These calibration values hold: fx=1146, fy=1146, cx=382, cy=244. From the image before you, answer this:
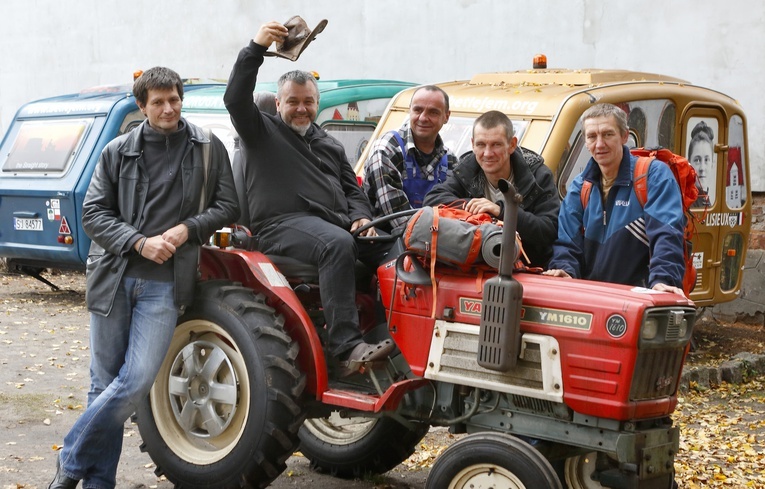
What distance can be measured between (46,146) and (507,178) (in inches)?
367

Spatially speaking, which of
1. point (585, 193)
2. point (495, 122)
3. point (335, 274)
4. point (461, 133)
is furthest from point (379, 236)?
point (461, 133)

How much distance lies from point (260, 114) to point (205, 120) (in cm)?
620

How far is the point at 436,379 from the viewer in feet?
16.8

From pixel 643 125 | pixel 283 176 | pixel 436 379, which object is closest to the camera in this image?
pixel 436 379

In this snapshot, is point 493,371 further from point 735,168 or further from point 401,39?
point 401,39

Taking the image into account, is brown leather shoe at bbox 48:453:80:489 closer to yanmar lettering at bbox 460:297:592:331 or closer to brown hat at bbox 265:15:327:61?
yanmar lettering at bbox 460:297:592:331

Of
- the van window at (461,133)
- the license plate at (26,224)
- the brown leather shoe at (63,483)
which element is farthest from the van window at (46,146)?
the brown leather shoe at (63,483)

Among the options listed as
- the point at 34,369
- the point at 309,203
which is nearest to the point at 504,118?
the point at 309,203

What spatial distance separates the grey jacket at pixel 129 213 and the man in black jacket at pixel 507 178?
1.08 m

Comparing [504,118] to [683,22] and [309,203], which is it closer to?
[309,203]

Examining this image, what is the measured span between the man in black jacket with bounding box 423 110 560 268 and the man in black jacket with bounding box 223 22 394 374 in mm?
524

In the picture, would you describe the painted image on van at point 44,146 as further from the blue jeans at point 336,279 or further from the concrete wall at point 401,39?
the blue jeans at point 336,279

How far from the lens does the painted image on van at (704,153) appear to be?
9.95 metres

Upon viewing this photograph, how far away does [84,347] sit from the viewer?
34.4 feet
